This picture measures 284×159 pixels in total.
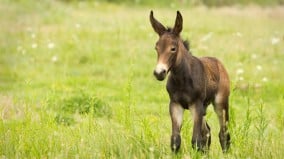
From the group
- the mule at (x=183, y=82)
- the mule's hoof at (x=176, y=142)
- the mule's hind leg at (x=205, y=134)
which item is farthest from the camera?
the mule's hind leg at (x=205, y=134)

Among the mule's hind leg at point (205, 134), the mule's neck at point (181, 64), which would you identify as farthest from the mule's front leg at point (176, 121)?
the mule's hind leg at point (205, 134)

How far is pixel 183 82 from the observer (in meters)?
8.93

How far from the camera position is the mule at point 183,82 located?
8445 millimetres

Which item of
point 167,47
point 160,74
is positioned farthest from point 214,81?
point 160,74

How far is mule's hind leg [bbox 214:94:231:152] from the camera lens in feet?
31.5

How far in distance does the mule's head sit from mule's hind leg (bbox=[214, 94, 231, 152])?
1399 millimetres

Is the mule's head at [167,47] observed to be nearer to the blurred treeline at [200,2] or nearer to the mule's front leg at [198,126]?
the mule's front leg at [198,126]

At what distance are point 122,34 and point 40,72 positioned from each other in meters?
4.71

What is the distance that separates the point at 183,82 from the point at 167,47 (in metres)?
0.67

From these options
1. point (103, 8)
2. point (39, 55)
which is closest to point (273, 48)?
point (39, 55)

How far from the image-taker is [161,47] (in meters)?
8.41

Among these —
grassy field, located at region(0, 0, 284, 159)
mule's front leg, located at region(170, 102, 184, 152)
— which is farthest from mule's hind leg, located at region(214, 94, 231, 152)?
mule's front leg, located at region(170, 102, 184, 152)

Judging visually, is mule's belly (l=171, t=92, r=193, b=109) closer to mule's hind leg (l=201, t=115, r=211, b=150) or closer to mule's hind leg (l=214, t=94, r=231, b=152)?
mule's hind leg (l=201, t=115, r=211, b=150)

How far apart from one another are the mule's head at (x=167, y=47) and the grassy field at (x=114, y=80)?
70 cm
